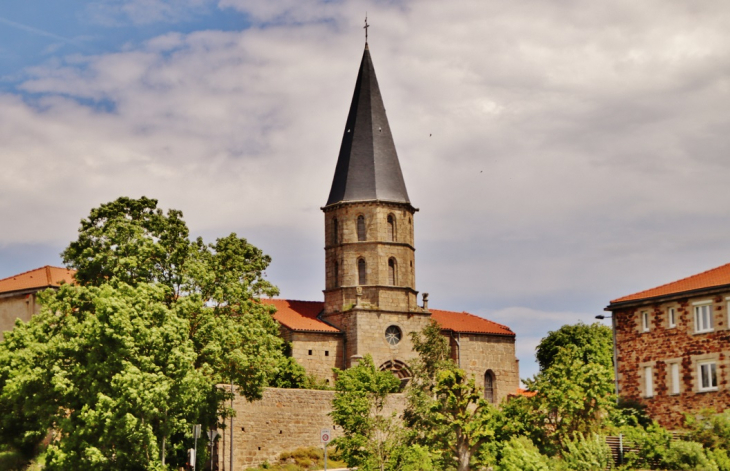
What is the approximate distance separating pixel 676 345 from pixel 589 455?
9063 millimetres

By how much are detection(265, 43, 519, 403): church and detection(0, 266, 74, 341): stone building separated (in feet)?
49.5

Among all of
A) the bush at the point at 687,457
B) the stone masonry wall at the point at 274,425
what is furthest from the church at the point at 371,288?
the bush at the point at 687,457

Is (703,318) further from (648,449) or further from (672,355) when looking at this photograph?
(648,449)

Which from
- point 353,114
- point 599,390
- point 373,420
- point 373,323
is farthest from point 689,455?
point 353,114

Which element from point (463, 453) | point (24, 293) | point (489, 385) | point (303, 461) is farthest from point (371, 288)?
point (463, 453)

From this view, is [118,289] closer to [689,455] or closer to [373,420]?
[373,420]

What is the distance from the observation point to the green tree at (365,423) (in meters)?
47.6

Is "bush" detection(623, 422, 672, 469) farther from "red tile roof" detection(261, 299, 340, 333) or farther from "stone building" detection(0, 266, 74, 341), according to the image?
"red tile roof" detection(261, 299, 340, 333)

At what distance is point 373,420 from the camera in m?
48.6

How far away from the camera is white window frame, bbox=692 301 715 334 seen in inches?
1836

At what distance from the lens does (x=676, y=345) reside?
157 ft

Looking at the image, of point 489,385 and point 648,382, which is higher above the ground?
point 489,385

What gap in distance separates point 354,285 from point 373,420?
28518 millimetres

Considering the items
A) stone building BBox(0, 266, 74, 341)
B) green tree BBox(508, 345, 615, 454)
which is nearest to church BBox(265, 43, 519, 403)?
stone building BBox(0, 266, 74, 341)
